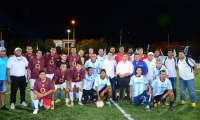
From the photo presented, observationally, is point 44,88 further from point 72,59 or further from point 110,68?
point 110,68

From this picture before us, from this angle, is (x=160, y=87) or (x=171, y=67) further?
(x=171, y=67)

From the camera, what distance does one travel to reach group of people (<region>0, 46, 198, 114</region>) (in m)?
7.77

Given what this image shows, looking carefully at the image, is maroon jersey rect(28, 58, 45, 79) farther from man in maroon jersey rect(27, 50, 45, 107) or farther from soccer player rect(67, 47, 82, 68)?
soccer player rect(67, 47, 82, 68)

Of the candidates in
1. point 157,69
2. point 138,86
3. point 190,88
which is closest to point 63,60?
point 138,86

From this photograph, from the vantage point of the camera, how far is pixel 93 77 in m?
8.95

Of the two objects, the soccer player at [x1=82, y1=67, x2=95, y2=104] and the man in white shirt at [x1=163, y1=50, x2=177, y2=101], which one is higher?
the man in white shirt at [x1=163, y1=50, x2=177, y2=101]

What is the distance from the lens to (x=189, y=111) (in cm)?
752

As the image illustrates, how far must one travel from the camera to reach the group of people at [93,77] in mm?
7773

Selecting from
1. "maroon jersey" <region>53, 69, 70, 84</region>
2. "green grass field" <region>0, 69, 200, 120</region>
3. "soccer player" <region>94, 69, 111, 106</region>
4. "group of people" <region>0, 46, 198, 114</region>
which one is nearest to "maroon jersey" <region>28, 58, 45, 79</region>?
"group of people" <region>0, 46, 198, 114</region>

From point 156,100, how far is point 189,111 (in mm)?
1079

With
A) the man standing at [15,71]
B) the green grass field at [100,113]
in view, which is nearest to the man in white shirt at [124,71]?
the green grass field at [100,113]

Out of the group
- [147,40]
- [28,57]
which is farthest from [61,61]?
[147,40]

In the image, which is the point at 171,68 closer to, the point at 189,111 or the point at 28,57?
the point at 189,111

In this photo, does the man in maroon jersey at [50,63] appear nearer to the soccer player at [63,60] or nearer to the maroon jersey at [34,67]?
the soccer player at [63,60]
